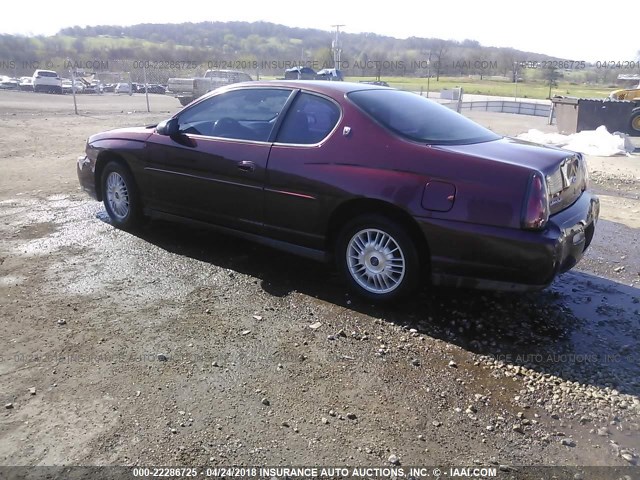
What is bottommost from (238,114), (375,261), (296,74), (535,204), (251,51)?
(375,261)

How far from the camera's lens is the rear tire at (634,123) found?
17.2 meters

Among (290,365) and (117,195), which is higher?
(117,195)

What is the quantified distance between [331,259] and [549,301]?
5.74 feet

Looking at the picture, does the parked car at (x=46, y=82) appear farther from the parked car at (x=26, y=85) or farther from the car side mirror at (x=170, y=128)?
the car side mirror at (x=170, y=128)

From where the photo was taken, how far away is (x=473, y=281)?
3.57 m

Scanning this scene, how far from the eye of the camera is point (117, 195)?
18.5ft

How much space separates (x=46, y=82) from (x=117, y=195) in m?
42.2

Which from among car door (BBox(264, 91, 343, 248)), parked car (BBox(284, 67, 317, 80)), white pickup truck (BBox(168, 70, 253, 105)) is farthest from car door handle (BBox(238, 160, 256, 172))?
parked car (BBox(284, 67, 317, 80))

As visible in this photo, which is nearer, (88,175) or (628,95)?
(88,175)

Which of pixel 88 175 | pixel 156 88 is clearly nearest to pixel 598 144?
pixel 88 175

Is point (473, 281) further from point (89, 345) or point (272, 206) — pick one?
point (89, 345)

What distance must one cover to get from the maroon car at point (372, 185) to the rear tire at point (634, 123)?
1572cm

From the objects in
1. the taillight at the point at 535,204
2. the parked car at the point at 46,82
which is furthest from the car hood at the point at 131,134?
A: the parked car at the point at 46,82

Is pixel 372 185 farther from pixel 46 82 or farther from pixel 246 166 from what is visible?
pixel 46 82
